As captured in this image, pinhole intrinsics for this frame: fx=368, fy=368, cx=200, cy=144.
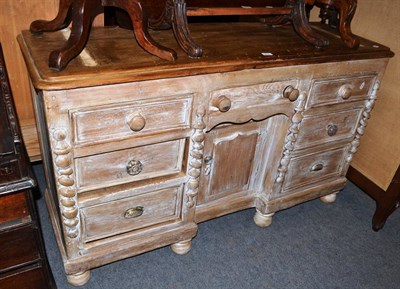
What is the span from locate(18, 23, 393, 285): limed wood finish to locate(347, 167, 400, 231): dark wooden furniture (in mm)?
289

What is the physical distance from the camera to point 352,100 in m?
1.77

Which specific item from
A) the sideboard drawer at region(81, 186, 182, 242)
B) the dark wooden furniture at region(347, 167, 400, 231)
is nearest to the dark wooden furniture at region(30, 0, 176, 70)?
the sideboard drawer at region(81, 186, 182, 242)

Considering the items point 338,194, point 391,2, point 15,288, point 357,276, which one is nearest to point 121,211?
point 15,288

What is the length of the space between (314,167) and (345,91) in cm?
44

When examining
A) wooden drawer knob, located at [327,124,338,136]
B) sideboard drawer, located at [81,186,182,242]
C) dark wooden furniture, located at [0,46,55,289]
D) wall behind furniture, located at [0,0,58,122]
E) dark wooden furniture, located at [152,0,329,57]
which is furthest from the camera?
wooden drawer knob, located at [327,124,338,136]

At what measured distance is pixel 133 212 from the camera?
1.49 meters

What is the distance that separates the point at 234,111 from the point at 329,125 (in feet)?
1.98

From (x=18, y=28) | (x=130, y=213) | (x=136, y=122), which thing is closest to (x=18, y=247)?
(x=130, y=213)

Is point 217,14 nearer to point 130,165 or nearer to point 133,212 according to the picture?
point 130,165

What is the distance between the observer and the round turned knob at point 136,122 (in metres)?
1.24

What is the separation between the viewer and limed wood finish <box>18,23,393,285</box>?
1189 millimetres

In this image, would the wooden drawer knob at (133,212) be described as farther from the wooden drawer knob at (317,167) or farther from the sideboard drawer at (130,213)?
the wooden drawer knob at (317,167)

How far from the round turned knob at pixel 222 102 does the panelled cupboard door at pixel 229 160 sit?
0.62ft

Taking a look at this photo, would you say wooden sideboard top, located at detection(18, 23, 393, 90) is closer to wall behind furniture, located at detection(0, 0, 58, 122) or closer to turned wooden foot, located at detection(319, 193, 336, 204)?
wall behind furniture, located at detection(0, 0, 58, 122)
